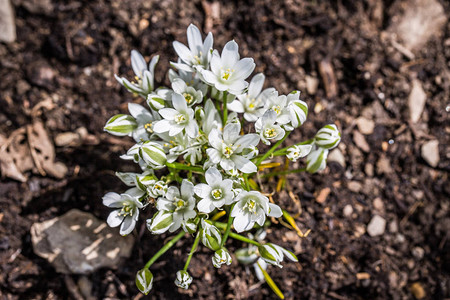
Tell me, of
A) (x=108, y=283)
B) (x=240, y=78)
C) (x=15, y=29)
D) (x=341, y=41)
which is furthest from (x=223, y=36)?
(x=108, y=283)

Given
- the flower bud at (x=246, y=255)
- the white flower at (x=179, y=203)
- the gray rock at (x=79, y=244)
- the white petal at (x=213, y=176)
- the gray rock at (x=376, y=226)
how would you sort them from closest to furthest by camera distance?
the white petal at (x=213, y=176)
the white flower at (x=179, y=203)
the flower bud at (x=246, y=255)
the gray rock at (x=79, y=244)
the gray rock at (x=376, y=226)

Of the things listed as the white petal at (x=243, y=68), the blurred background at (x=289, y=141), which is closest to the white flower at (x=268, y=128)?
the white petal at (x=243, y=68)

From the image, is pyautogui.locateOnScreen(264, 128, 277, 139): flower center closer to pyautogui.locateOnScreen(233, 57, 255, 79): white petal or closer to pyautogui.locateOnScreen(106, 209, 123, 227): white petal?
pyautogui.locateOnScreen(233, 57, 255, 79): white petal

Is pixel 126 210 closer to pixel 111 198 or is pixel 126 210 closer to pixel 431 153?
pixel 111 198

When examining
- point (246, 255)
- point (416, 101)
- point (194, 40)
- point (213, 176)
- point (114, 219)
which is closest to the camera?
point (213, 176)

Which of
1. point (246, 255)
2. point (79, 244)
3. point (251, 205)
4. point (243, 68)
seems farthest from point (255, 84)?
point (79, 244)

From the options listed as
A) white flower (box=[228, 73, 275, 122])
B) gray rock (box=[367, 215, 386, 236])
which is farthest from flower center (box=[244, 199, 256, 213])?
gray rock (box=[367, 215, 386, 236])

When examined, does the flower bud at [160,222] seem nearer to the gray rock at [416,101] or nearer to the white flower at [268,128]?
the white flower at [268,128]
